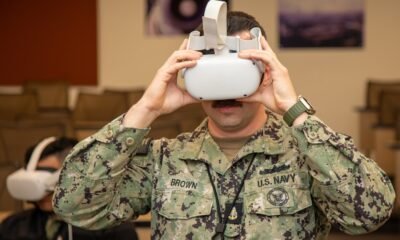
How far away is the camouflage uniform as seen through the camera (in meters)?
Result: 1.64

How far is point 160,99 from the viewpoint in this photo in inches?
70.9

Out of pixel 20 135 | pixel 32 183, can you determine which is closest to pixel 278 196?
pixel 32 183

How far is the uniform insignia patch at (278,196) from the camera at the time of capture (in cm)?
172

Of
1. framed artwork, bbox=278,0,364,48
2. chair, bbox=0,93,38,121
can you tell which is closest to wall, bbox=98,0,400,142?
framed artwork, bbox=278,0,364,48

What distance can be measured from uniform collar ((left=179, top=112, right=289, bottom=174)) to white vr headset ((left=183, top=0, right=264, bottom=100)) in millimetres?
148

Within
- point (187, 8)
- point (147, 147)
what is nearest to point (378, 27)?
point (187, 8)

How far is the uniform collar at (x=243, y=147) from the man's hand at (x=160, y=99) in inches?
3.6

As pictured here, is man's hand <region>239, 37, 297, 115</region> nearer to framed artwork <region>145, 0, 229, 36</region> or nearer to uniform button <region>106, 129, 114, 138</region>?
uniform button <region>106, 129, 114, 138</region>

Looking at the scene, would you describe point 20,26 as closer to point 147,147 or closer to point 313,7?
point 313,7

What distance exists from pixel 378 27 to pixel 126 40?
2862mm

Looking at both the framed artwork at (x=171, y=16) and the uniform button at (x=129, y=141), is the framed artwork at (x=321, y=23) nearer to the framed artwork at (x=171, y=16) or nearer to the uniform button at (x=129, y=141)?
the framed artwork at (x=171, y=16)

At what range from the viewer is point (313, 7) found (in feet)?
30.6

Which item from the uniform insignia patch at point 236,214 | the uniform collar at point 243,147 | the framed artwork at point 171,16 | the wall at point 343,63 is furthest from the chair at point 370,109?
the uniform insignia patch at point 236,214

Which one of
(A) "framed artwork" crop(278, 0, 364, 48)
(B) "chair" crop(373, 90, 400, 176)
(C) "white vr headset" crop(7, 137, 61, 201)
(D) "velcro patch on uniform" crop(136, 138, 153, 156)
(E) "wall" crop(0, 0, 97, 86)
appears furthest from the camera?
(E) "wall" crop(0, 0, 97, 86)
